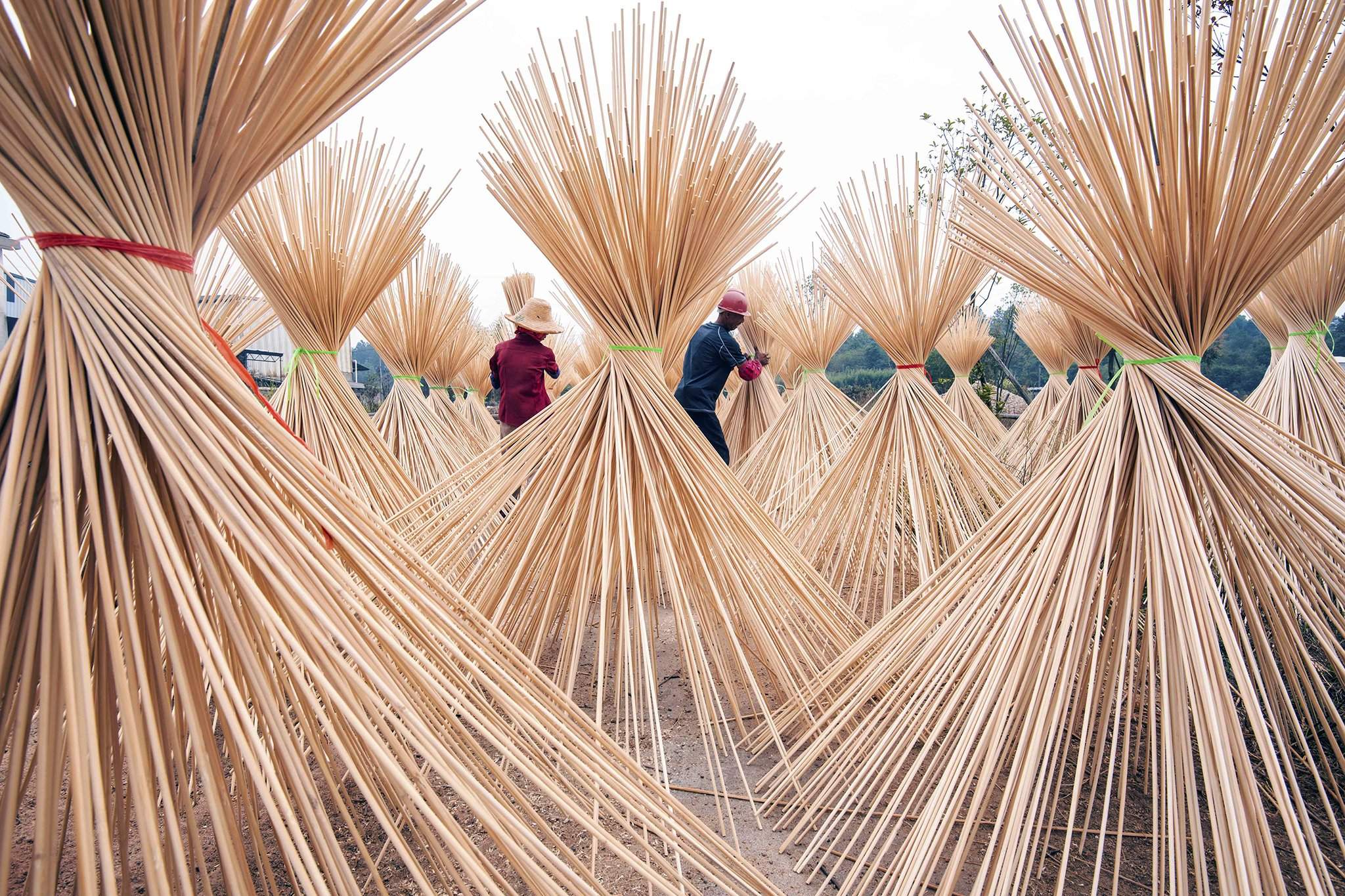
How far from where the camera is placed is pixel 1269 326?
310 cm

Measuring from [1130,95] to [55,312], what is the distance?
158 cm

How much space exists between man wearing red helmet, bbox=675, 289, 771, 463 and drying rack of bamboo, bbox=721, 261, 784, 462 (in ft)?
3.80

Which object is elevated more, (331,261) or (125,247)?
(331,261)

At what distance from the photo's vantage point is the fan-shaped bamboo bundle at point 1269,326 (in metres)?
2.99

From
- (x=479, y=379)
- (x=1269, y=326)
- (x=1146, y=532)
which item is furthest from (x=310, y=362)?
(x=479, y=379)

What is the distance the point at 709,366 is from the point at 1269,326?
7.95 ft

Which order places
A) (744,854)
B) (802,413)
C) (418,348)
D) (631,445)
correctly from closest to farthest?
1. (744,854)
2. (631,445)
3. (802,413)
4. (418,348)

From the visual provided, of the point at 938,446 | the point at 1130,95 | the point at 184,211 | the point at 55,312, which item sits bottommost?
the point at 938,446

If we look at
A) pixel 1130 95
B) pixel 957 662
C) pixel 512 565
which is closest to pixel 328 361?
pixel 512 565

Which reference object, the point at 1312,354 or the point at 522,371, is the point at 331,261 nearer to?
the point at 522,371

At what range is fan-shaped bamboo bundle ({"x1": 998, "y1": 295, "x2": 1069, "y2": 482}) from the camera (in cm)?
438

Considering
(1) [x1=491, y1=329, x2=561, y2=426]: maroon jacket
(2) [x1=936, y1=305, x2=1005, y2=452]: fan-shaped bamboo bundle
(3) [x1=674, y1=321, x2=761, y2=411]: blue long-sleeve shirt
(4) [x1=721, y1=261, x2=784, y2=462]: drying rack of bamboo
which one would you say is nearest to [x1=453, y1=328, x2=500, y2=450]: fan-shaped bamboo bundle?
(4) [x1=721, y1=261, x2=784, y2=462]: drying rack of bamboo

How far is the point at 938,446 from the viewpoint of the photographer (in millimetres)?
2641

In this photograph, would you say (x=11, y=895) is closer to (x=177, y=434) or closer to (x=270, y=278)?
(x=177, y=434)
